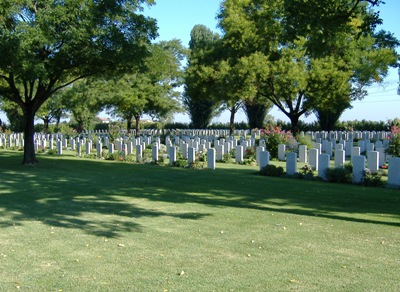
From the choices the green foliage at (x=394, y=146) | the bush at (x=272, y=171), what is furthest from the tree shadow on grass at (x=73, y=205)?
the green foliage at (x=394, y=146)

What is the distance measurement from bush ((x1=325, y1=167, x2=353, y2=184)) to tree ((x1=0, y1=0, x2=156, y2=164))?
8044 mm

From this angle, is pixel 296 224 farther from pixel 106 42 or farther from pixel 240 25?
pixel 240 25

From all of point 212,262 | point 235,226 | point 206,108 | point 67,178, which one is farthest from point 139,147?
point 206,108

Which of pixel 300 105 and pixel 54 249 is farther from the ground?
pixel 300 105

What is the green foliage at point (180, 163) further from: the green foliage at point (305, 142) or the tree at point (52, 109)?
the tree at point (52, 109)

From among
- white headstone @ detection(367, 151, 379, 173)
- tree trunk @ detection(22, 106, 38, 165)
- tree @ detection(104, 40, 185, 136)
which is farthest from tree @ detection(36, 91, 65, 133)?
white headstone @ detection(367, 151, 379, 173)

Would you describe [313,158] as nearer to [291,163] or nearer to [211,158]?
[291,163]

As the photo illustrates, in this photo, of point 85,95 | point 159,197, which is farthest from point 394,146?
point 85,95

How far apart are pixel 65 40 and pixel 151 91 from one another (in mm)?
23019

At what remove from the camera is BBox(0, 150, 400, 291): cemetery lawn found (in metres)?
4.83

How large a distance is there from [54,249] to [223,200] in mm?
4348

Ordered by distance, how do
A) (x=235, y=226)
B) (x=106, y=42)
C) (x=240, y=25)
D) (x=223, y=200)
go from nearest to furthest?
(x=235, y=226) < (x=223, y=200) < (x=106, y=42) < (x=240, y=25)

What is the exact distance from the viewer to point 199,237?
6566mm

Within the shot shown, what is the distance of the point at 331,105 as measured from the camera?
3116cm
